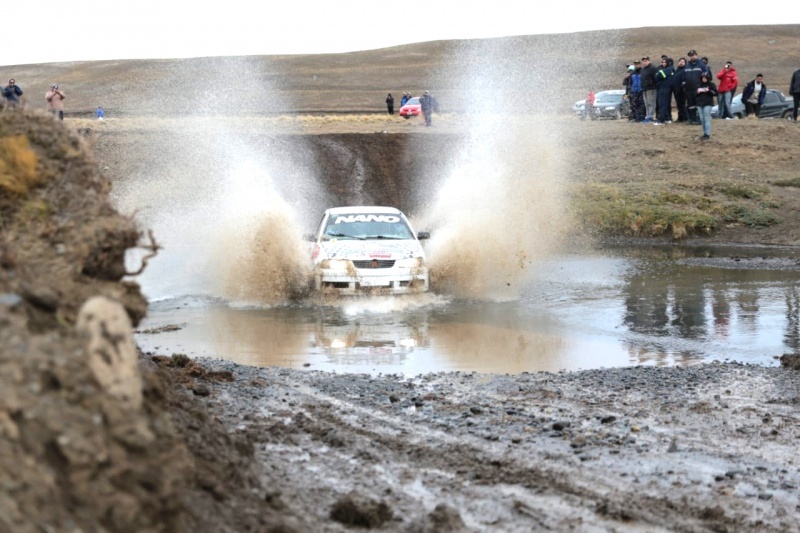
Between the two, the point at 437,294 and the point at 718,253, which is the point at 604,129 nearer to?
the point at 718,253

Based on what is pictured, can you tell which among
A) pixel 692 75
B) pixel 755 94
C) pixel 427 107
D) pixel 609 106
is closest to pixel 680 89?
pixel 692 75

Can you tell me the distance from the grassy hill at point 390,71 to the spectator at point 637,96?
29.9 meters

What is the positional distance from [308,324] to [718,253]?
11886 mm

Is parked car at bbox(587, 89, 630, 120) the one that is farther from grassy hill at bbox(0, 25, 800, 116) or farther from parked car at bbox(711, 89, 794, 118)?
grassy hill at bbox(0, 25, 800, 116)

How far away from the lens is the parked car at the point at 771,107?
41819mm

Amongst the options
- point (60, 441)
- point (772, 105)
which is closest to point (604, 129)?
point (772, 105)

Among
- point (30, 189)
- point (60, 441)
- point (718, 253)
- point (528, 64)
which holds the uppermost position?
point (528, 64)

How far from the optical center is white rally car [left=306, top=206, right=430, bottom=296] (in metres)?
15.9

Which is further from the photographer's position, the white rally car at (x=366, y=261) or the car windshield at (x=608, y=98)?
the car windshield at (x=608, y=98)

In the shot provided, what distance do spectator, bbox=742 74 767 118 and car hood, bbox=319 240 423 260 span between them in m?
25.5

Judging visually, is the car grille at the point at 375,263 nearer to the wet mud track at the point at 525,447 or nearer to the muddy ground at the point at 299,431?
the muddy ground at the point at 299,431

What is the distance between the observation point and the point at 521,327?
1425cm

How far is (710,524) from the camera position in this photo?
6.14m

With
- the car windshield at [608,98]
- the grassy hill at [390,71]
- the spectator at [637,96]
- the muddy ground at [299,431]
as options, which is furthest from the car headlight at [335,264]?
the grassy hill at [390,71]
